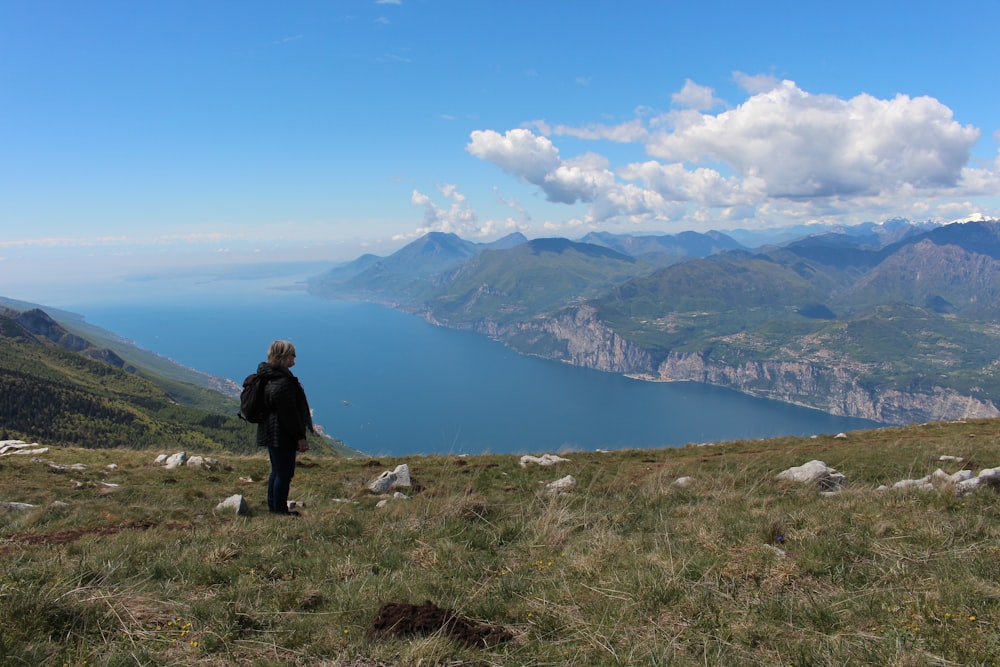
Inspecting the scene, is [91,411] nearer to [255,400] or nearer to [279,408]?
[255,400]

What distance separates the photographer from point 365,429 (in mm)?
187125

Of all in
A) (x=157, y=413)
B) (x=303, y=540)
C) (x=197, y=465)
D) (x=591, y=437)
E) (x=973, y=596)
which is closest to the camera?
(x=973, y=596)

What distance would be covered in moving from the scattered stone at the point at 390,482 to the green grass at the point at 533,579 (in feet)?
6.87

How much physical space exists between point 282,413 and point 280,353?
1113 millimetres

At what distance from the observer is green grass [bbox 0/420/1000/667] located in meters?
3.88

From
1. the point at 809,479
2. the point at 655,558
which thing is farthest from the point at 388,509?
the point at 809,479

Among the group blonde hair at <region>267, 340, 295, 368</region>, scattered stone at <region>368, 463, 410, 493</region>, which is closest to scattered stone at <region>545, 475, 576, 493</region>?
scattered stone at <region>368, 463, 410, 493</region>

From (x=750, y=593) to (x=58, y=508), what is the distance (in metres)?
11.7

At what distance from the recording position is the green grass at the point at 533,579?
3883 millimetres

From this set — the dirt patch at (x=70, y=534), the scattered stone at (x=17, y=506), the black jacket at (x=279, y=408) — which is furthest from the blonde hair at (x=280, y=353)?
the scattered stone at (x=17, y=506)

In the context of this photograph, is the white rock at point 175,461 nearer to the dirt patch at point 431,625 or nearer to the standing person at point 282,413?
the standing person at point 282,413

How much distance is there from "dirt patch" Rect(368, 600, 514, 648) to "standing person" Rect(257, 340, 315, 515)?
5.23 metres

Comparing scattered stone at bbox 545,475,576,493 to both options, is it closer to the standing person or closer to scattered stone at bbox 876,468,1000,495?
the standing person

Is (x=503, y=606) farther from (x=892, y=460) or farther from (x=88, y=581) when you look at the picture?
(x=892, y=460)
